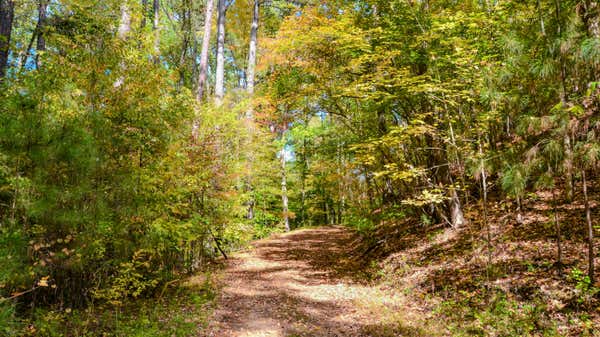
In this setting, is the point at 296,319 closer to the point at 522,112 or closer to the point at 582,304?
the point at 582,304

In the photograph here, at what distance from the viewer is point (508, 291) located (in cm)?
575

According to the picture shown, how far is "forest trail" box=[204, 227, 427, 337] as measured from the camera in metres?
5.77

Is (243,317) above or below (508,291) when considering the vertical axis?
below

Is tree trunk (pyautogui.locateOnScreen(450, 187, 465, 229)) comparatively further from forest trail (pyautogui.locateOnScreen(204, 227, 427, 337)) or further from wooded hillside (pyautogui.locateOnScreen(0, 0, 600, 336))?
forest trail (pyautogui.locateOnScreen(204, 227, 427, 337))

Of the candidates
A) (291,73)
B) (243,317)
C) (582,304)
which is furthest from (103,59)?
(582,304)

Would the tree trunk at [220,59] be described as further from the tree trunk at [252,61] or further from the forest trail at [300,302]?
the forest trail at [300,302]

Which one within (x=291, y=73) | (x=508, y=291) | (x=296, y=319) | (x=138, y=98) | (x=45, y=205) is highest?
(x=291, y=73)

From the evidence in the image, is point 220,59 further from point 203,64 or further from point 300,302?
point 300,302

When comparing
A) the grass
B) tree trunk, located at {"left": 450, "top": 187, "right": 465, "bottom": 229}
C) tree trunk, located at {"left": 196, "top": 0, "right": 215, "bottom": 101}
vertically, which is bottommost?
the grass

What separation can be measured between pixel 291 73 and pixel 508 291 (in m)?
8.37

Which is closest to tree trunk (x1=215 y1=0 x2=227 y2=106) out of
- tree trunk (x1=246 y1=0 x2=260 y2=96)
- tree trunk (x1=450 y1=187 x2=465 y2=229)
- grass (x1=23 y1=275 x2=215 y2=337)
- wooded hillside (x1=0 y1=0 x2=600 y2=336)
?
tree trunk (x1=246 y1=0 x2=260 y2=96)

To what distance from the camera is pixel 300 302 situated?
7.29 metres

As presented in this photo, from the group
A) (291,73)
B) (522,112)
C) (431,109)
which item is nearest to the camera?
(522,112)

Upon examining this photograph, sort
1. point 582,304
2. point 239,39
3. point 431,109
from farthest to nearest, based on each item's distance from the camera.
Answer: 1. point 239,39
2. point 431,109
3. point 582,304
